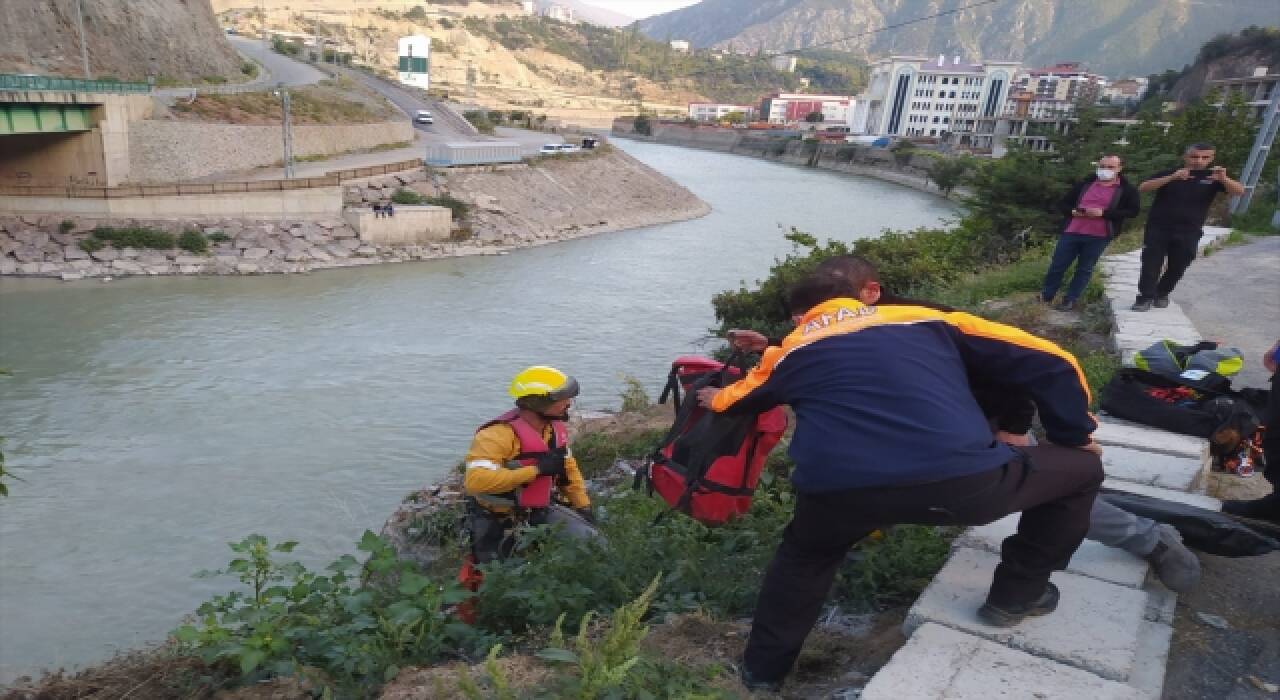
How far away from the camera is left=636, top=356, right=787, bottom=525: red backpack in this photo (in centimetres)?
319

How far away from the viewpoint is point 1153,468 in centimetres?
380

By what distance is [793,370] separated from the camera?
94.4 inches

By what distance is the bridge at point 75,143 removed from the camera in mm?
22031

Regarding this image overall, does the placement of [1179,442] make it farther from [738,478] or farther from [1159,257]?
[1159,257]

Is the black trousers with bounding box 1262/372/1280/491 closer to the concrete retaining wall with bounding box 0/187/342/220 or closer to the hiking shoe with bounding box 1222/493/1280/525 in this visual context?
the hiking shoe with bounding box 1222/493/1280/525

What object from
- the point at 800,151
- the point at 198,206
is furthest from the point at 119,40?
the point at 800,151

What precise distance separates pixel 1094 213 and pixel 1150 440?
3.46 metres

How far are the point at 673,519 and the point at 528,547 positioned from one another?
2.52 feet

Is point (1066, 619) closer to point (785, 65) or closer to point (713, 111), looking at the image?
point (713, 111)

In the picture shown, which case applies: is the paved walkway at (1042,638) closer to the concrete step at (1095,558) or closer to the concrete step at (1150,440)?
the concrete step at (1095,558)

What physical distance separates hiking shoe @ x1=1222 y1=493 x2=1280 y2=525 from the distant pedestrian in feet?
13.8

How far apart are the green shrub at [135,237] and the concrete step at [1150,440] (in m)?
23.7

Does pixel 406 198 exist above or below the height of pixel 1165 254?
below

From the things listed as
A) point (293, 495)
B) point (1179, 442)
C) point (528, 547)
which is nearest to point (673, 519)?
point (528, 547)
